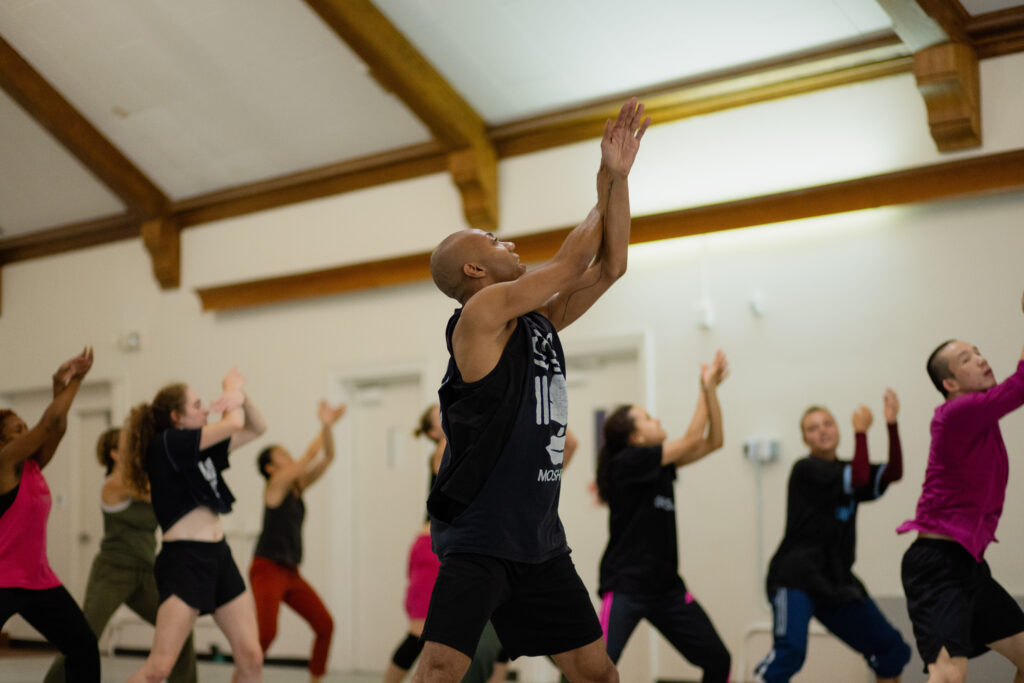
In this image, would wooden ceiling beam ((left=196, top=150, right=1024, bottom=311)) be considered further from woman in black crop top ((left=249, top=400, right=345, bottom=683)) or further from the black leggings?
the black leggings

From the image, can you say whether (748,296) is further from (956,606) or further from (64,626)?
(64,626)

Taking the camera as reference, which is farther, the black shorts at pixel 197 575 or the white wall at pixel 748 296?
the white wall at pixel 748 296

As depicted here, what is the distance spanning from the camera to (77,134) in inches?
327

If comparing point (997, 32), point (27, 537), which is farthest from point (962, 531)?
point (27, 537)

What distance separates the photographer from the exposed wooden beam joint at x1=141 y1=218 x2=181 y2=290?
9188mm

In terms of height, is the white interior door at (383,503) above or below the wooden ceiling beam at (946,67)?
below

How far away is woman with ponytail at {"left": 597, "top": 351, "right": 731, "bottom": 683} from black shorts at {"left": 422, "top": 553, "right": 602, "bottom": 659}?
162 cm

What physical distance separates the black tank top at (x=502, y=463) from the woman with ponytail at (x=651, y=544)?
5.85ft

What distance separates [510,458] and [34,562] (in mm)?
2350

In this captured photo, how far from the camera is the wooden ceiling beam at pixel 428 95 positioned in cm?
661

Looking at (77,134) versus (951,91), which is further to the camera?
(77,134)

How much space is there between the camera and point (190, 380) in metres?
9.17

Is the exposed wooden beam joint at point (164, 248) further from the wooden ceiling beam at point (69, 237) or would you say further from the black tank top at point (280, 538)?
the black tank top at point (280, 538)

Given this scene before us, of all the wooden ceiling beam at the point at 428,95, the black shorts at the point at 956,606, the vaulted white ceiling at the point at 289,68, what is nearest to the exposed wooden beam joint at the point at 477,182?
the wooden ceiling beam at the point at 428,95
